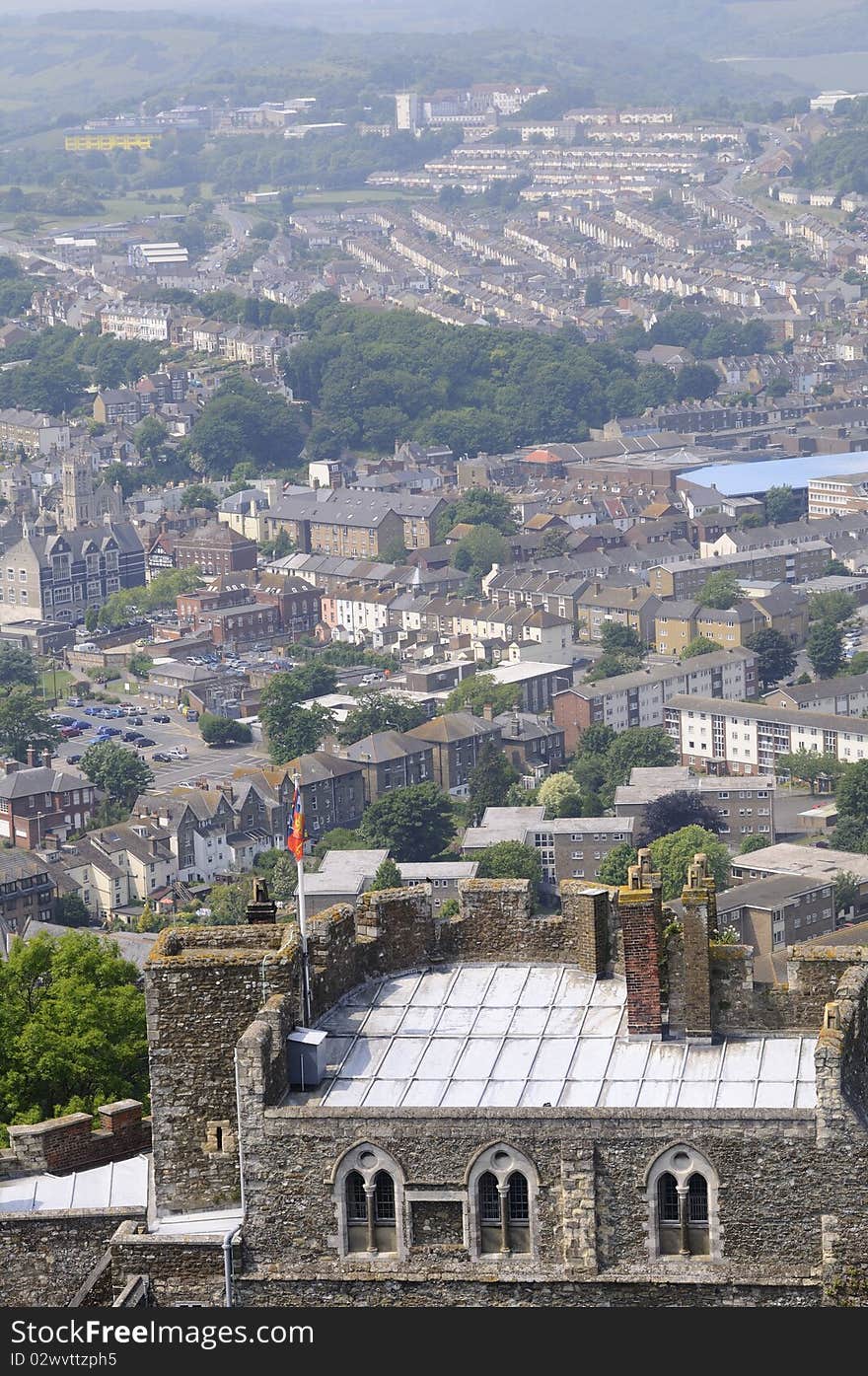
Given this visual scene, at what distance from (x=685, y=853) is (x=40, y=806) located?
2726cm

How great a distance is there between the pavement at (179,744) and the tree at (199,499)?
41.8 metres

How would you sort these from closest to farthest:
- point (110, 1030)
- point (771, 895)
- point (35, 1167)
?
point (35, 1167)
point (110, 1030)
point (771, 895)

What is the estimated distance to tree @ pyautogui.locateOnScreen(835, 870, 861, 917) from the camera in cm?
7969

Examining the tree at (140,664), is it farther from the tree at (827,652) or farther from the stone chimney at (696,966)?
the stone chimney at (696,966)

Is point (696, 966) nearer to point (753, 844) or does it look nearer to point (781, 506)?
point (753, 844)

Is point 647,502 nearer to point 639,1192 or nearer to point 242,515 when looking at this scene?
point 242,515

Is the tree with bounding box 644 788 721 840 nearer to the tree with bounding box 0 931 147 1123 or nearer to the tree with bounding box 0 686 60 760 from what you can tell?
the tree with bounding box 0 686 60 760

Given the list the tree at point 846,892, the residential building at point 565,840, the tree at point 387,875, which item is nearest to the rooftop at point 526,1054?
the tree at point 387,875

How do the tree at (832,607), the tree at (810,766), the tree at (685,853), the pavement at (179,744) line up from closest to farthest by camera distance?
the tree at (685,853) → the tree at (810,766) → the pavement at (179,744) → the tree at (832,607)

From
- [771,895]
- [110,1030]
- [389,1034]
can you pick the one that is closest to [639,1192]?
[389,1034]

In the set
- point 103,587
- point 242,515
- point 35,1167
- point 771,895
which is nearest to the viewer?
point 35,1167

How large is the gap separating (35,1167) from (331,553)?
436 feet

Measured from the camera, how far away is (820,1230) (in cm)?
1620

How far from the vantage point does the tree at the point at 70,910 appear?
88000 mm
